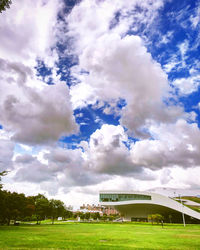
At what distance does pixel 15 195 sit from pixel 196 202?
2593 inches

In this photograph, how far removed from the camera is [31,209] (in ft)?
179

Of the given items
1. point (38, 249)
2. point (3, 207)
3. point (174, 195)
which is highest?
point (174, 195)

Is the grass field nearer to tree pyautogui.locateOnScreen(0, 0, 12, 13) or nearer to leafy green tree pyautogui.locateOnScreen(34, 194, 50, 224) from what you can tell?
tree pyautogui.locateOnScreen(0, 0, 12, 13)

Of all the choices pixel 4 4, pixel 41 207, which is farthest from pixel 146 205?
pixel 4 4

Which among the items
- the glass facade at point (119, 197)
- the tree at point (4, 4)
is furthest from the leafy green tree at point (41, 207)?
the tree at point (4, 4)

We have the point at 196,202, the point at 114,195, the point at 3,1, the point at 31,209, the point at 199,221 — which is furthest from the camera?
the point at 114,195

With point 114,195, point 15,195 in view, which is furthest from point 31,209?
point 114,195

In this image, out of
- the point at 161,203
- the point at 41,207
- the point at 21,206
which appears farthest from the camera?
the point at 161,203

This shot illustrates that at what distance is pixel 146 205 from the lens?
86.8 meters

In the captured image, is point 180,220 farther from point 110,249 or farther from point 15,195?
point 110,249

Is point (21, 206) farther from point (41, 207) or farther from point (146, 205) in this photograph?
point (146, 205)

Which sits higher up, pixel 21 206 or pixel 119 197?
pixel 119 197

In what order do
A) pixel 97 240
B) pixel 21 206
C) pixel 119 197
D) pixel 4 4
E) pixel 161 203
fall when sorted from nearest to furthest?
pixel 4 4 < pixel 97 240 < pixel 21 206 < pixel 161 203 < pixel 119 197

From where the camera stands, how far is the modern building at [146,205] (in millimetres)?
79381
